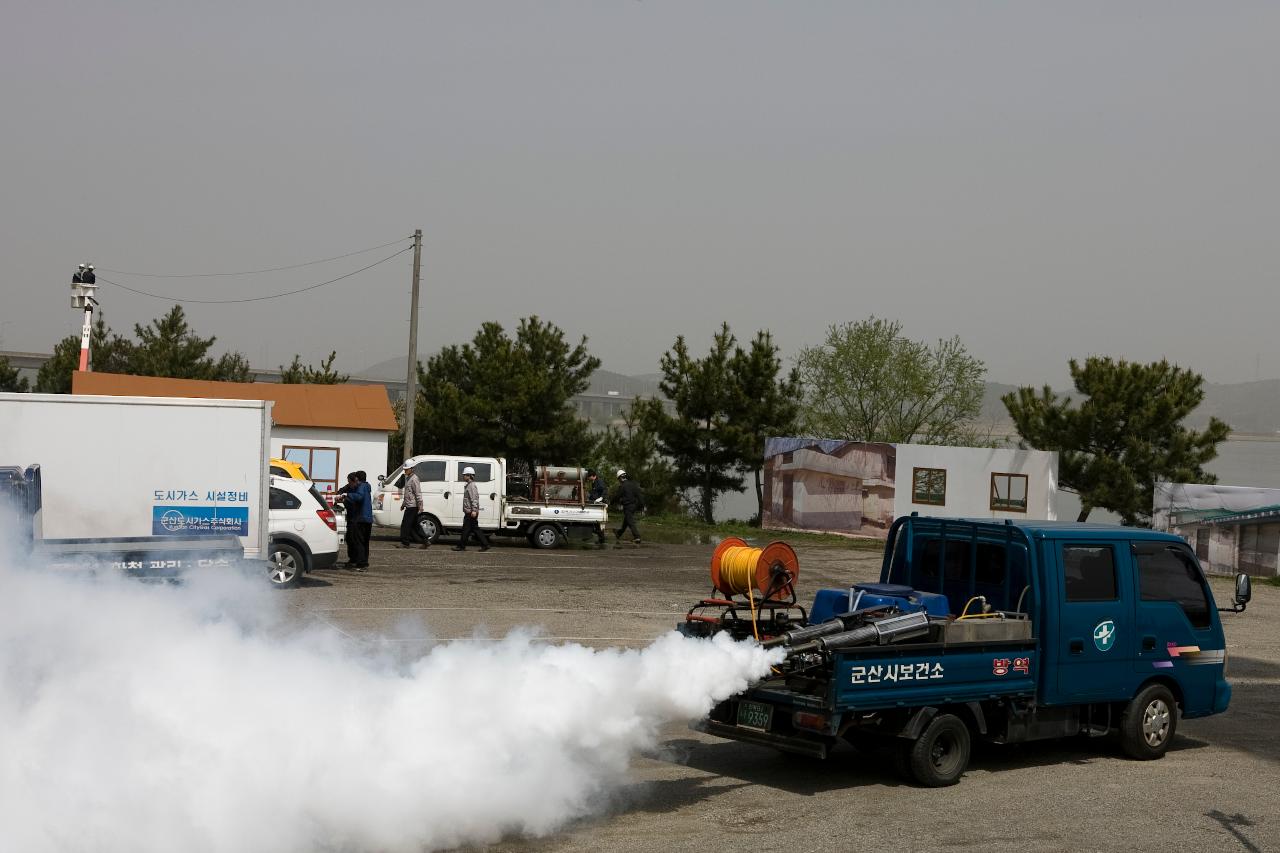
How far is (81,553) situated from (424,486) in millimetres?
14455

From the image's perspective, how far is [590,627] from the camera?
1695 centimetres

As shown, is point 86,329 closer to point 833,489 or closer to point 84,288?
point 84,288

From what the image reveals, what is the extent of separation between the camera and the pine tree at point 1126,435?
118 ft

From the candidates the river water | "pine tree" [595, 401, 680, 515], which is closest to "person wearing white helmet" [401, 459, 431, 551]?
"pine tree" [595, 401, 680, 515]

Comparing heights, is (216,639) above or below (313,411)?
below

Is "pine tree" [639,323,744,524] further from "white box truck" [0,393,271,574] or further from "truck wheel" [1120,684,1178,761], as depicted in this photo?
"truck wheel" [1120,684,1178,761]

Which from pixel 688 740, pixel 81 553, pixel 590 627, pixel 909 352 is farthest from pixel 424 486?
pixel 909 352

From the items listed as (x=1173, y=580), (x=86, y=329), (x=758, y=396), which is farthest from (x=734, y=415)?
(x=1173, y=580)

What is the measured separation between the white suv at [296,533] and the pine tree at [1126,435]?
23880 mm

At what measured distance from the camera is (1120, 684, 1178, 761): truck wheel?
412 inches

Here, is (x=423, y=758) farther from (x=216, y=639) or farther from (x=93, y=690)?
(x=93, y=690)

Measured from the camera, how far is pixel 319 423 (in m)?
32.9

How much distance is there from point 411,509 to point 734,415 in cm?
1620

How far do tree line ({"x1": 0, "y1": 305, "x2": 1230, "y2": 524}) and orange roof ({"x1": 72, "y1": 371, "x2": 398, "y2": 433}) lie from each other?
555 centimetres
